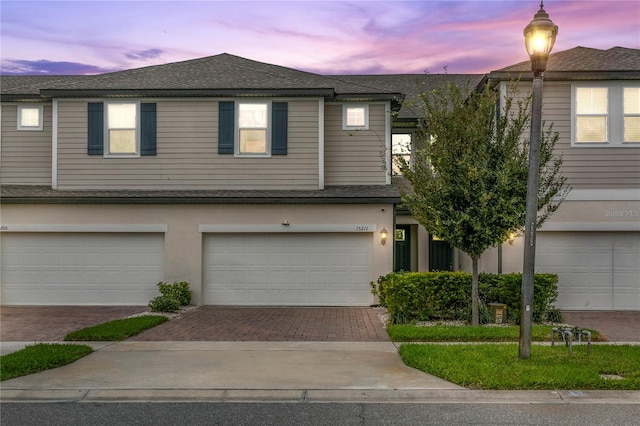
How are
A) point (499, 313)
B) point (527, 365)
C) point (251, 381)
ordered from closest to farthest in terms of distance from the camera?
point (251, 381), point (527, 365), point (499, 313)

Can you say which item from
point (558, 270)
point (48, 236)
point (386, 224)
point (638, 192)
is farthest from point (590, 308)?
point (48, 236)

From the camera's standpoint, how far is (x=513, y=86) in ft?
42.0

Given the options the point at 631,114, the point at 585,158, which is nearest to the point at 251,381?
the point at 585,158

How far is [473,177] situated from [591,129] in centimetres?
637

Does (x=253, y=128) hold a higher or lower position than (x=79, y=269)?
higher

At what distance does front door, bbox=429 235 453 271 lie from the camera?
70.8 ft

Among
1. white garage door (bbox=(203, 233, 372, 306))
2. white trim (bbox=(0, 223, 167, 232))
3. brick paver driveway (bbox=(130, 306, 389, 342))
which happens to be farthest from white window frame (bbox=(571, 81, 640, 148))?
white trim (bbox=(0, 223, 167, 232))

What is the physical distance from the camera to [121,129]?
1803 centimetres

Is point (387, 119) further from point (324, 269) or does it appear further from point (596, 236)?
point (596, 236)

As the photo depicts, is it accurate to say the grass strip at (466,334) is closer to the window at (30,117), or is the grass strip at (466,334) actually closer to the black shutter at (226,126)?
the black shutter at (226,126)

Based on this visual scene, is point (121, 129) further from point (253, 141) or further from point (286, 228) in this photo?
point (286, 228)

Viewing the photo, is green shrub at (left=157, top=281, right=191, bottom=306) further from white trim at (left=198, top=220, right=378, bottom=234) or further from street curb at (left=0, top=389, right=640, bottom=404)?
street curb at (left=0, top=389, right=640, bottom=404)

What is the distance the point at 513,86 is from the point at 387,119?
595 centimetres

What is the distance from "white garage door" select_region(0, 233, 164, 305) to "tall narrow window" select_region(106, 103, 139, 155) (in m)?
2.63
